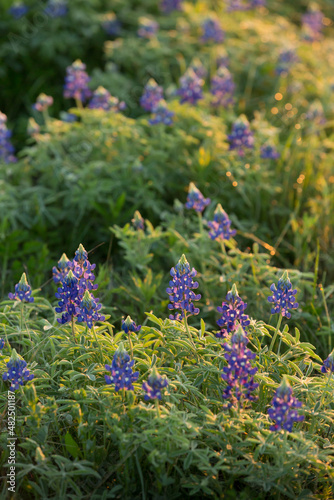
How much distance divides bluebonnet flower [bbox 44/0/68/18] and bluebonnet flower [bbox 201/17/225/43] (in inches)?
53.4

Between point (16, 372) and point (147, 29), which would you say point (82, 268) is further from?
point (147, 29)

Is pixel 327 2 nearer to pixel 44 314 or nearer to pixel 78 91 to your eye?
pixel 78 91

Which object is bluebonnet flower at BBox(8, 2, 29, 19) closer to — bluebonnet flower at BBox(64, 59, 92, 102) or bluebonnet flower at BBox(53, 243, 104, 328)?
bluebonnet flower at BBox(64, 59, 92, 102)

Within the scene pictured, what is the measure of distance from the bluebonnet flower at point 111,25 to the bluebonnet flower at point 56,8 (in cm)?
41

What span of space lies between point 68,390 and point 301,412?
90 centimetres

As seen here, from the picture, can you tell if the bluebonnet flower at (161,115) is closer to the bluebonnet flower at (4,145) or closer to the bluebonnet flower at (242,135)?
the bluebonnet flower at (242,135)

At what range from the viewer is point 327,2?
26.8 feet

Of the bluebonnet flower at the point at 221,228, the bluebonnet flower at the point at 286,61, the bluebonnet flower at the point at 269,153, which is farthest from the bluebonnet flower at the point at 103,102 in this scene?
the bluebonnet flower at the point at 286,61

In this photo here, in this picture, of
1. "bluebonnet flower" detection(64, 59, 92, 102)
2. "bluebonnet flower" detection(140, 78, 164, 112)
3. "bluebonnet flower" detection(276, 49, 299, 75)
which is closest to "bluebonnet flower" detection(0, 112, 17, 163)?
"bluebonnet flower" detection(64, 59, 92, 102)

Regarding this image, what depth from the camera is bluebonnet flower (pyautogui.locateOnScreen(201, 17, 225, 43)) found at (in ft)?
18.5

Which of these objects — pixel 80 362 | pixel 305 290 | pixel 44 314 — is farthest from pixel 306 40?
pixel 80 362

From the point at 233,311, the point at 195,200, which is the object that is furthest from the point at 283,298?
the point at 195,200

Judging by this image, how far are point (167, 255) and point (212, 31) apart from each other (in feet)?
9.90

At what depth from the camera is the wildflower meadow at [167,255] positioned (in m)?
2.19
